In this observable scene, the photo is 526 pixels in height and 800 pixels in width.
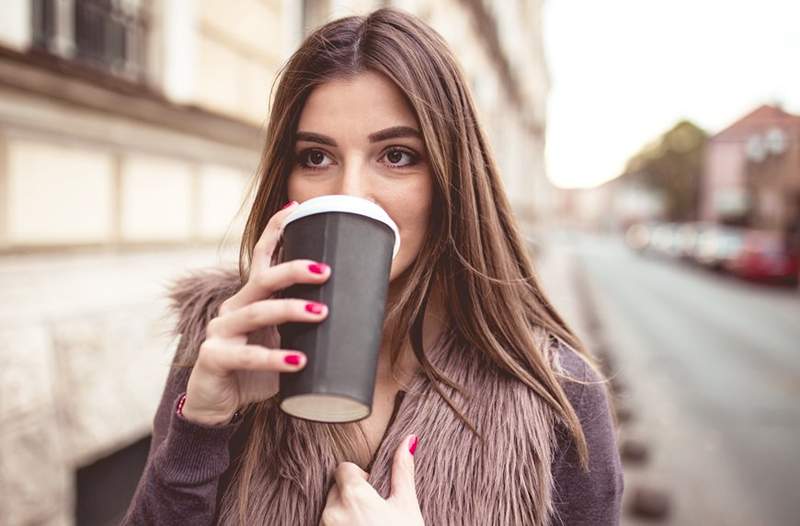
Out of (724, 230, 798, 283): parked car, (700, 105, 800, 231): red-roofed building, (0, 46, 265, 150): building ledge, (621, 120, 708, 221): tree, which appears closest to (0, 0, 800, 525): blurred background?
(0, 46, 265, 150): building ledge

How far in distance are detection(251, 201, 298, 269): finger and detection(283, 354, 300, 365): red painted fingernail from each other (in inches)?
6.9

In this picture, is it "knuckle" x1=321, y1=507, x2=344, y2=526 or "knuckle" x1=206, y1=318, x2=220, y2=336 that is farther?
"knuckle" x1=321, y1=507, x2=344, y2=526

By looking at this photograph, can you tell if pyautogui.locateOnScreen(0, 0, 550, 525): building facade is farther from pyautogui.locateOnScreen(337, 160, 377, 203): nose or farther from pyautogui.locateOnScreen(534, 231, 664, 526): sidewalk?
pyautogui.locateOnScreen(534, 231, 664, 526): sidewalk

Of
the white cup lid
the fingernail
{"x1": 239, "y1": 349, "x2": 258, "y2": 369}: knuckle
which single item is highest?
the white cup lid

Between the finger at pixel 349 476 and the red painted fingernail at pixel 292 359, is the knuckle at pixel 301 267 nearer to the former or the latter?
the red painted fingernail at pixel 292 359

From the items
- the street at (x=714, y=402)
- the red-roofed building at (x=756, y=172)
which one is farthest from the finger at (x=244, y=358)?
the red-roofed building at (x=756, y=172)

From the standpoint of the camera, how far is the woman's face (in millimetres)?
1156

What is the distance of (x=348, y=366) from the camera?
824 millimetres

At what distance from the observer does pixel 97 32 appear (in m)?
3.13

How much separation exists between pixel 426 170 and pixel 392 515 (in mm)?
652

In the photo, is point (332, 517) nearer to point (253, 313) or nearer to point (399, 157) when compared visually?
point (253, 313)

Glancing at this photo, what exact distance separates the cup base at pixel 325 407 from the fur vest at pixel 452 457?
316 millimetres

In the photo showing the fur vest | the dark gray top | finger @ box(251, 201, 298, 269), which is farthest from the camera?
the fur vest

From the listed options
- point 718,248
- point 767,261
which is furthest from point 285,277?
point 718,248
